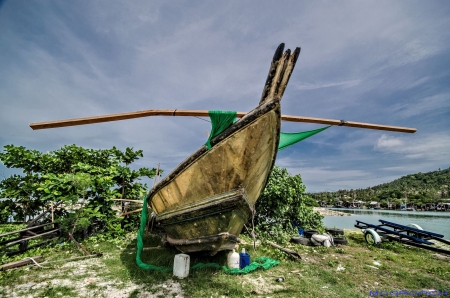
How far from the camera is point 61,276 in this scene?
4.30 m

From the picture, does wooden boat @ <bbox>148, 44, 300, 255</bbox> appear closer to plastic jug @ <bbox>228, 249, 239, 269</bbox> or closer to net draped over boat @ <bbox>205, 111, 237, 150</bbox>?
net draped over boat @ <bbox>205, 111, 237, 150</bbox>

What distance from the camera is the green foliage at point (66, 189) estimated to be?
23.2 feet

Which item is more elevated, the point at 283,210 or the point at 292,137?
the point at 292,137

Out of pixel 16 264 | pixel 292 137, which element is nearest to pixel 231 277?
pixel 292 137

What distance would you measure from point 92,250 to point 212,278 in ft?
14.6

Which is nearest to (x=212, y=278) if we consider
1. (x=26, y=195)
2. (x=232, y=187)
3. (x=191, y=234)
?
(x=191, y=234)

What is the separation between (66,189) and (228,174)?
260 inches

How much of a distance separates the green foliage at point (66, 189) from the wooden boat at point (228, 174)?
190 inches

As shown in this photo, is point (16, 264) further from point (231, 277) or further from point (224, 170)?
point (224, 170)

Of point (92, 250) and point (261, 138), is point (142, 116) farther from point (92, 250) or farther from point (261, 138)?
point (92, 250)

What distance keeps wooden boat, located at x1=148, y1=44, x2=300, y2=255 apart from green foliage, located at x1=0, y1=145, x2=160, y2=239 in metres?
4.83

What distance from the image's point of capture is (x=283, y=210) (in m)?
9.27

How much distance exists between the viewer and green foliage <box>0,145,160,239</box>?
7059mm

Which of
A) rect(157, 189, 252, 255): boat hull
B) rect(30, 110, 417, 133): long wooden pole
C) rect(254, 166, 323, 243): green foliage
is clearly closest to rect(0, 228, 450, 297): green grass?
rect(157, 189, 252, 255): boat hull
